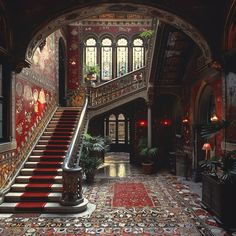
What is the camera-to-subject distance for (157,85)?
1207 centimetres

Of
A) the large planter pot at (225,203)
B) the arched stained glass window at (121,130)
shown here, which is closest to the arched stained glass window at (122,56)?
the arched stained glass window at (121,130)

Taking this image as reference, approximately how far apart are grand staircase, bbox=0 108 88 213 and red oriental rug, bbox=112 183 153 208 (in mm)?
1138

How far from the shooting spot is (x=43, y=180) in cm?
773

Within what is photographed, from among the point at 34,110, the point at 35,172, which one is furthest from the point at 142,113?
the point at 35,172

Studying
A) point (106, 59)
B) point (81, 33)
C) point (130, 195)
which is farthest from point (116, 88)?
point (130, 195)

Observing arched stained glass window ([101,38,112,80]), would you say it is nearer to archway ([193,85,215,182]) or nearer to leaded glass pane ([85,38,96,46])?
leaded glass pane ([85,38,96,46])

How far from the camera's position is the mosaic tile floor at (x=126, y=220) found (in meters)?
5.33

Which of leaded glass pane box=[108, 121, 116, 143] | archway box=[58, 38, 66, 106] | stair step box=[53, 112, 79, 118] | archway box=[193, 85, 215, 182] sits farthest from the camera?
leaded glass pane box=[108, 121, 116, 143]

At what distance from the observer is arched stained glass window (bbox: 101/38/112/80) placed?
55.5 feet

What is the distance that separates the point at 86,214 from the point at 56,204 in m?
0.92

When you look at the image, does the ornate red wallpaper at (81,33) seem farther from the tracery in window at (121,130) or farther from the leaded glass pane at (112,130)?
the tracery in window at (121,130)

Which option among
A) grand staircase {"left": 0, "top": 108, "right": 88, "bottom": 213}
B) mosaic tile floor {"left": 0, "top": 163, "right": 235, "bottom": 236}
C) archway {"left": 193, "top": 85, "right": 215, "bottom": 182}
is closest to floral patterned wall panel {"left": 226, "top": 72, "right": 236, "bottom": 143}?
mosaic tile floor {"left": 0, "top": 163, "right": 235, "bottom": 236}

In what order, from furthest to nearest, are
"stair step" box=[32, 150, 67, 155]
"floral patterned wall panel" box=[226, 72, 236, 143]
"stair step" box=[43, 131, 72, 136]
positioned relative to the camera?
1. "stair step" box=[43, 131, 72, 136]
2. "stair step" box=[32, 150, 67, 155]
3. "floral patterned wall panel" box=[226, 72, 236, 143]

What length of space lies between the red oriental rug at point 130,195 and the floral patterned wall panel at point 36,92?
11.3 feet
